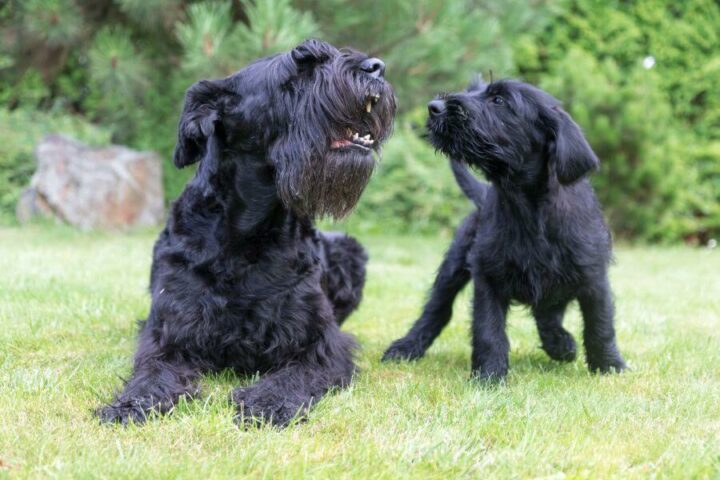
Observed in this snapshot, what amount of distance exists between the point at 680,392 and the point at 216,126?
2097 mm

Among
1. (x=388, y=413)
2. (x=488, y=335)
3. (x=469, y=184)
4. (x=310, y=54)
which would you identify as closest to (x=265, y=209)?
(x=310, y=54)

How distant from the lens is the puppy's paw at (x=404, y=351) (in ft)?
12.3

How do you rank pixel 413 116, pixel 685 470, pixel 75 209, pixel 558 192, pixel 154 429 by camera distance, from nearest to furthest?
pixel 685 470
pixel 154 429
pixel 558 192
pixel 75 209
pixel 413 116

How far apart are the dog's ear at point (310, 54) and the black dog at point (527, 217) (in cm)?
66

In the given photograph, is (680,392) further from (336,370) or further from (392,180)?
(392,180)

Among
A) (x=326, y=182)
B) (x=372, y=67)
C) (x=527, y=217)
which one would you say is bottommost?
(x=527, y=217)

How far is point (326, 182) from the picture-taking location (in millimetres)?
2961

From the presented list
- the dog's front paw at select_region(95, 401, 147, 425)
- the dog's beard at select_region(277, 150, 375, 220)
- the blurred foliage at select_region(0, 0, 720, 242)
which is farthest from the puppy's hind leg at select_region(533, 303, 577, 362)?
the blurred foliage at select_region(0, 0, 720, 242)

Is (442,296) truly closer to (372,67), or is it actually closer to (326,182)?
(326,182)

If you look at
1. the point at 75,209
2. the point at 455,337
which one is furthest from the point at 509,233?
the point at 75,209

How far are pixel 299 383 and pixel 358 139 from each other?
957 mm

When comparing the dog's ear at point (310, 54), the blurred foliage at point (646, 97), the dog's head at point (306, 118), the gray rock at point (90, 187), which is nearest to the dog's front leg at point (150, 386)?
the dog's head at point (306, 118)

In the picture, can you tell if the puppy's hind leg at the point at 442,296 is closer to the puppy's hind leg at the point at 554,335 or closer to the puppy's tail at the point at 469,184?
the puppy's tail at the point at 469,184

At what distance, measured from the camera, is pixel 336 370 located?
10.0 feet
